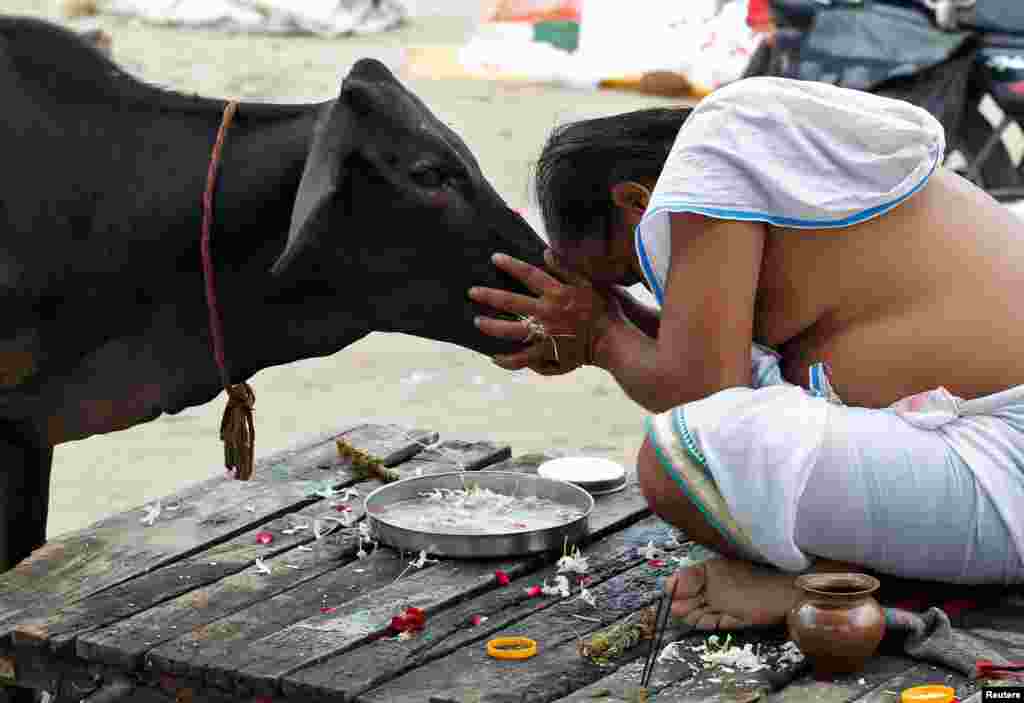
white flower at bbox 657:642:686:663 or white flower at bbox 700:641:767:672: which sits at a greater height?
white flower at bbox 700:641:767:672

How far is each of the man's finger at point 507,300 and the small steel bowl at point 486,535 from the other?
444 millimetres

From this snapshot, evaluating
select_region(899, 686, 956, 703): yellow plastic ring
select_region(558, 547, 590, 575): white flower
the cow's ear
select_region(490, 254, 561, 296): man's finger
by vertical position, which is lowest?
select_region(558, 547, 590, 575): white flower

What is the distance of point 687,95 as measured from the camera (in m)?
10.0

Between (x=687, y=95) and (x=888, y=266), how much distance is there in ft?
23.3

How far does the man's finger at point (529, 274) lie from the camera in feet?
11.1

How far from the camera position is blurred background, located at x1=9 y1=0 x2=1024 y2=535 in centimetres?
552

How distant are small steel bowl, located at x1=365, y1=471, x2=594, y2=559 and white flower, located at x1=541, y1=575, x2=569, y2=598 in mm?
134

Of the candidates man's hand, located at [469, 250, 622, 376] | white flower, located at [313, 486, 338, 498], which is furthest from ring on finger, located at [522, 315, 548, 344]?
white flower, located at [313, 486, 338, 498]

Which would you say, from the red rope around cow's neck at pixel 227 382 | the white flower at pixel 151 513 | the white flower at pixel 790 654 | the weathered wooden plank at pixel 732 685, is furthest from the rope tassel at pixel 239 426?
the white flower at pixel 790 654

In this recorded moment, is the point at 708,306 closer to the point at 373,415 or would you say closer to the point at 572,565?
the point at 572,565

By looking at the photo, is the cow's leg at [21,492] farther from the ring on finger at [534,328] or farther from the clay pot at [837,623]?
the clay pot at [837,623]

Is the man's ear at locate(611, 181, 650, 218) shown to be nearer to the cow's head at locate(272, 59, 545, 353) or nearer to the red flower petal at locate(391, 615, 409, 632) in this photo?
the cow's head at locate(272, 59, 545, 353)

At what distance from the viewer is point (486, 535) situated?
3484 mm

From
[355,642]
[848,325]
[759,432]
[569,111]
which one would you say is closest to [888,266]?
[848,325]
